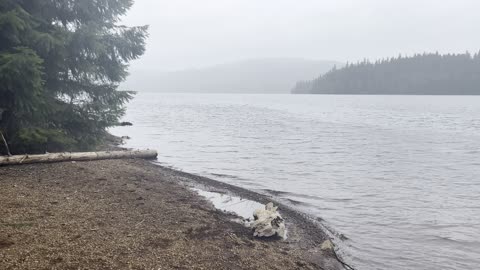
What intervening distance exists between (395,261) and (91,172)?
11.9m

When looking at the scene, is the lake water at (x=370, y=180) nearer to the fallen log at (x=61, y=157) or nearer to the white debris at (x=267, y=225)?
the white debris at (x=267, y=225)

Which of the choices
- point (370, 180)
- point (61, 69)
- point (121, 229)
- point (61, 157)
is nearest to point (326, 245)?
point (121, 229)

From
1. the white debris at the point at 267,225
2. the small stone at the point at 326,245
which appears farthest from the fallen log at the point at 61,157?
the small stone at the point at 326,245

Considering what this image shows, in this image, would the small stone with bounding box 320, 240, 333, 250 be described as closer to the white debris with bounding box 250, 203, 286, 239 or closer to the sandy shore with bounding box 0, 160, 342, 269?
the sandy shore with bounding box 0, 160, 342, 269

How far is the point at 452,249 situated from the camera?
13289 mm

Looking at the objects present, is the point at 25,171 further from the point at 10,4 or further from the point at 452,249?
the point at 452,249

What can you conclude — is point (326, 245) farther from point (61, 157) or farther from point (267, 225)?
point (61, 157)

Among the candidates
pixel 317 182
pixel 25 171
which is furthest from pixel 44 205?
pixel 317 182

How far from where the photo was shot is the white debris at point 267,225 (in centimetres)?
1205

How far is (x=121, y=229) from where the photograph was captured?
1012cm

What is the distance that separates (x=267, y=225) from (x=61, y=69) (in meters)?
11.9

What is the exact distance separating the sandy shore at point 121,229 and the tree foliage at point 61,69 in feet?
7.12

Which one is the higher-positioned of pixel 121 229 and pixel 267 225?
pixel 121 229

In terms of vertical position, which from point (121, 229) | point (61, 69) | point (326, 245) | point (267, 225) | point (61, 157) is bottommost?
point (326, 245)
